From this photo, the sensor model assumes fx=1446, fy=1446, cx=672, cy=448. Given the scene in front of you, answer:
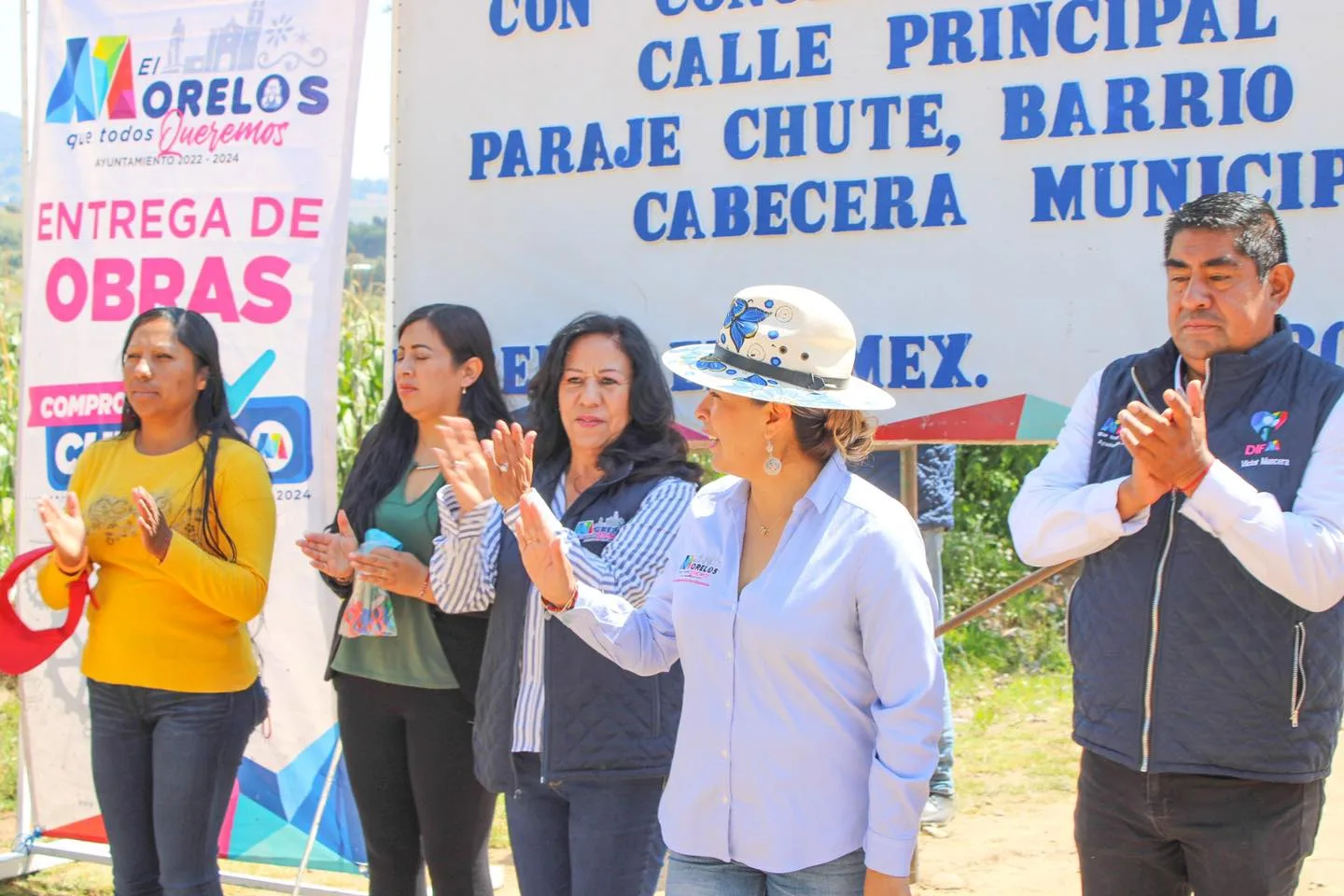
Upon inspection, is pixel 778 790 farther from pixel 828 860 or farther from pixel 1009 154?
pixel 1009 154

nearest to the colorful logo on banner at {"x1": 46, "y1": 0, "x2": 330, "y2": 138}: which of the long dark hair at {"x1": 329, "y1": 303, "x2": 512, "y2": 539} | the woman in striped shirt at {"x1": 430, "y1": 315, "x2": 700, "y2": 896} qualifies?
the long dark hair at {"x1": 329, "y1": 303, "x2": 512, "y2": 539}

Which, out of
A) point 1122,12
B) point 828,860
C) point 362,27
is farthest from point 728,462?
point 362,27

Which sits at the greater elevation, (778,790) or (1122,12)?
(1122,12)

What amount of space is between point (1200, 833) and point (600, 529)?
1.51m

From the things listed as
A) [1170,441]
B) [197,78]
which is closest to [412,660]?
[1170,441]

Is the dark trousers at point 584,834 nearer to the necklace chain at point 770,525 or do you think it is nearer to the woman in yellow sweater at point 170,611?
the necklace chain at point 770,525

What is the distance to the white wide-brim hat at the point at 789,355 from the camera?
2820 mm

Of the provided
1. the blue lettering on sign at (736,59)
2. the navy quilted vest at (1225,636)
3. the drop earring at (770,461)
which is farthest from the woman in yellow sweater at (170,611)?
the navy quilted vest at (1225,636)

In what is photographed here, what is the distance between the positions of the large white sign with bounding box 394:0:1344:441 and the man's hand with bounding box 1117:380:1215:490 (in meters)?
1.43

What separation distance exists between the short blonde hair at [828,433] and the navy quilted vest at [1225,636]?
2.01ft

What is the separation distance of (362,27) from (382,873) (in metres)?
2.85

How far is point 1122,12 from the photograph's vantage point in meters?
4.12

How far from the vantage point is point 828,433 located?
2.91 meters

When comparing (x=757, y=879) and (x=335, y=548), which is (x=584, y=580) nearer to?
(x=757, y=879)
